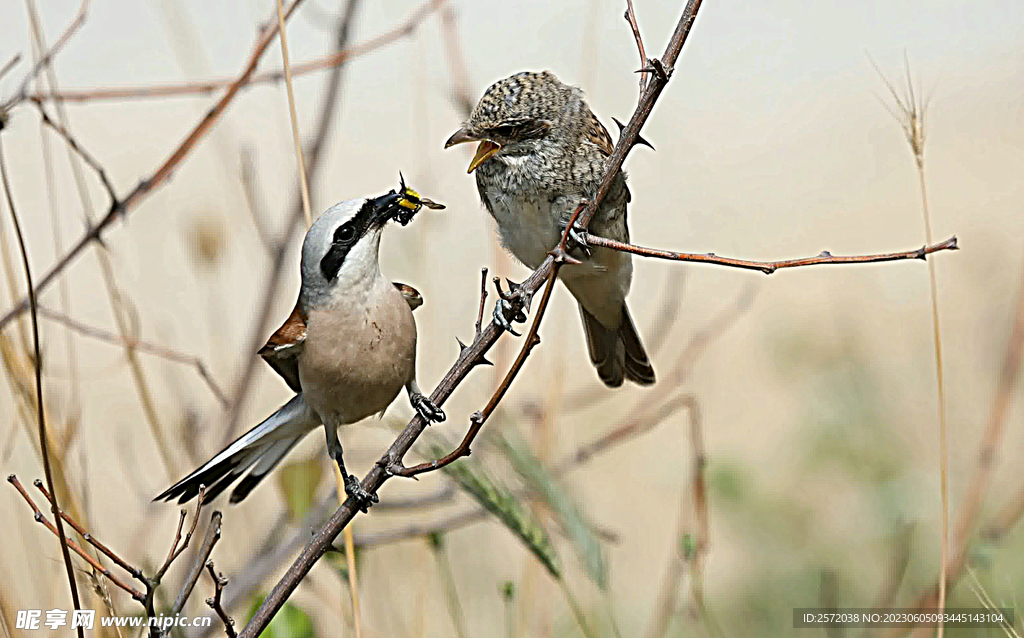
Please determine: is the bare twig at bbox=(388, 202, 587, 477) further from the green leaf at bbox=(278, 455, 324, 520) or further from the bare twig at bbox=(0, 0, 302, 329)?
the bare twig at bbox=(0, 0, 302, 329)

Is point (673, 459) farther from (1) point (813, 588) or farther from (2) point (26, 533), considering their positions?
(2) point (26, 533)

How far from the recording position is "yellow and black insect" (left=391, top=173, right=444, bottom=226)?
138cm

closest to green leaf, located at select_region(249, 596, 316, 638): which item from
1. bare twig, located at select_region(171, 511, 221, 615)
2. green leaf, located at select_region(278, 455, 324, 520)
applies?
green leaf, located at select_region(278, 455, 324, 520)

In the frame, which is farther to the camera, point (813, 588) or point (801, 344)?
point (801, 344)

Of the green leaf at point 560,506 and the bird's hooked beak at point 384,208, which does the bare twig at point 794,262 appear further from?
the green leaf at point 560,506

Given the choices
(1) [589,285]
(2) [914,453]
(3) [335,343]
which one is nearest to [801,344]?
(2) [914,453]

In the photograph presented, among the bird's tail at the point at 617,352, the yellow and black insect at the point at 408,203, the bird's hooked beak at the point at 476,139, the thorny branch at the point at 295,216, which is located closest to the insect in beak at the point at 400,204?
the yellow and black insect at the point at 408,203

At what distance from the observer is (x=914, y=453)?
4543mm

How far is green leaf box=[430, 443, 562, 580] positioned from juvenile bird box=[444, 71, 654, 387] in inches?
26.7

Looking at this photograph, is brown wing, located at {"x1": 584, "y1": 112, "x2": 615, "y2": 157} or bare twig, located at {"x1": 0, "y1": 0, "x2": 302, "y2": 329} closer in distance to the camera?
bare twig, located at {"x1": 0, "y1": 0, "x2": 302, "y2": 329}

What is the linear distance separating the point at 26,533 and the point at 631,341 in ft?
4.65

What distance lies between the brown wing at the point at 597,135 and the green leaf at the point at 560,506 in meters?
0.75

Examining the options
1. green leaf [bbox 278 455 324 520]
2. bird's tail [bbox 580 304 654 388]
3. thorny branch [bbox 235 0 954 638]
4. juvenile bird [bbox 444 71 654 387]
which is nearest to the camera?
thorny branch [bbox 235 0 954 638]

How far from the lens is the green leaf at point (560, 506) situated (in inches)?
69.1
